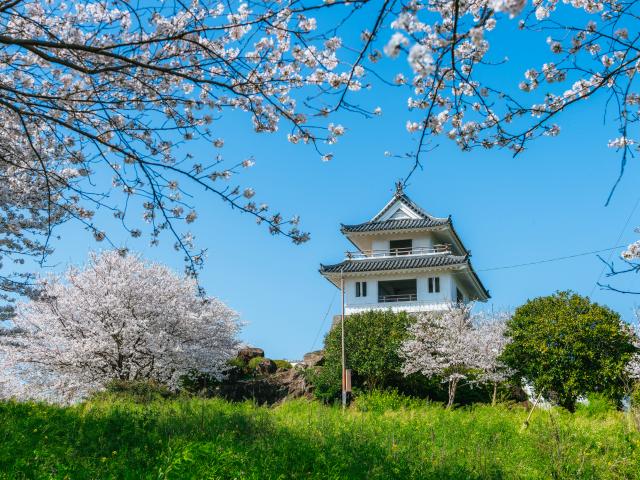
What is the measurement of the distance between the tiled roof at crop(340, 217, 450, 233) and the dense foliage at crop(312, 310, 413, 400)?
8227 millimetres

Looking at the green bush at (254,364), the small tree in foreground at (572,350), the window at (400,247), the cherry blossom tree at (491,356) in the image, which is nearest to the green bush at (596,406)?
the small tree in foreground at (572,350)

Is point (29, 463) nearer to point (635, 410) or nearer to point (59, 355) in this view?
point (635, 410)

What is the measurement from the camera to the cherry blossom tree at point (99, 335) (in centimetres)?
1930

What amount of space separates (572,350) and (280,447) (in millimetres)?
14172

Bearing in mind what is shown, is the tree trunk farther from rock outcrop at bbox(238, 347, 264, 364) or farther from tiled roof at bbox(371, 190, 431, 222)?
tiled roof at bbox(371, 190, 431, 222)

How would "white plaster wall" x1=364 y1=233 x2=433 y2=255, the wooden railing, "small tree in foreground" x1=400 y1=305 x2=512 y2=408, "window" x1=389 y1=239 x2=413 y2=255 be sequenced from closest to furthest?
"small tree in foreground" x1=400 y1=305 x2=512 y2=408 → the wooden railing → "white plaster wall" x1=364 y1=233 x2=433 y2=255 → "window" x1=389 y1=239 x2=413 y2=255

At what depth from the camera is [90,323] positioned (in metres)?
19.4

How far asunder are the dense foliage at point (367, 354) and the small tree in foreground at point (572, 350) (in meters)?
5.45

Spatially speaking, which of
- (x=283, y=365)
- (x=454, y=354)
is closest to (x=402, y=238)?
(x=283, y=365)

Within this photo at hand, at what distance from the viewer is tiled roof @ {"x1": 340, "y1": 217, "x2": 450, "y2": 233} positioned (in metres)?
33.1

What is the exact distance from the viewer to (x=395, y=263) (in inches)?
1286

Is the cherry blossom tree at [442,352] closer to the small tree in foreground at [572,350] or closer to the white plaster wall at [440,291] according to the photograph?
the small tree in foreground at [572,350]

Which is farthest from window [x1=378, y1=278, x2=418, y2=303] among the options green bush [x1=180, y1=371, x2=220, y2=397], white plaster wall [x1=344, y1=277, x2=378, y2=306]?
green bush [x1=180, y1=371, x2=220, y2=397]

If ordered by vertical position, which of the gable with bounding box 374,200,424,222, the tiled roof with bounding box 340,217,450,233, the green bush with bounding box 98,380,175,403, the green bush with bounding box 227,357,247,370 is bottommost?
the green bush with bounding box 98,380,175,403
